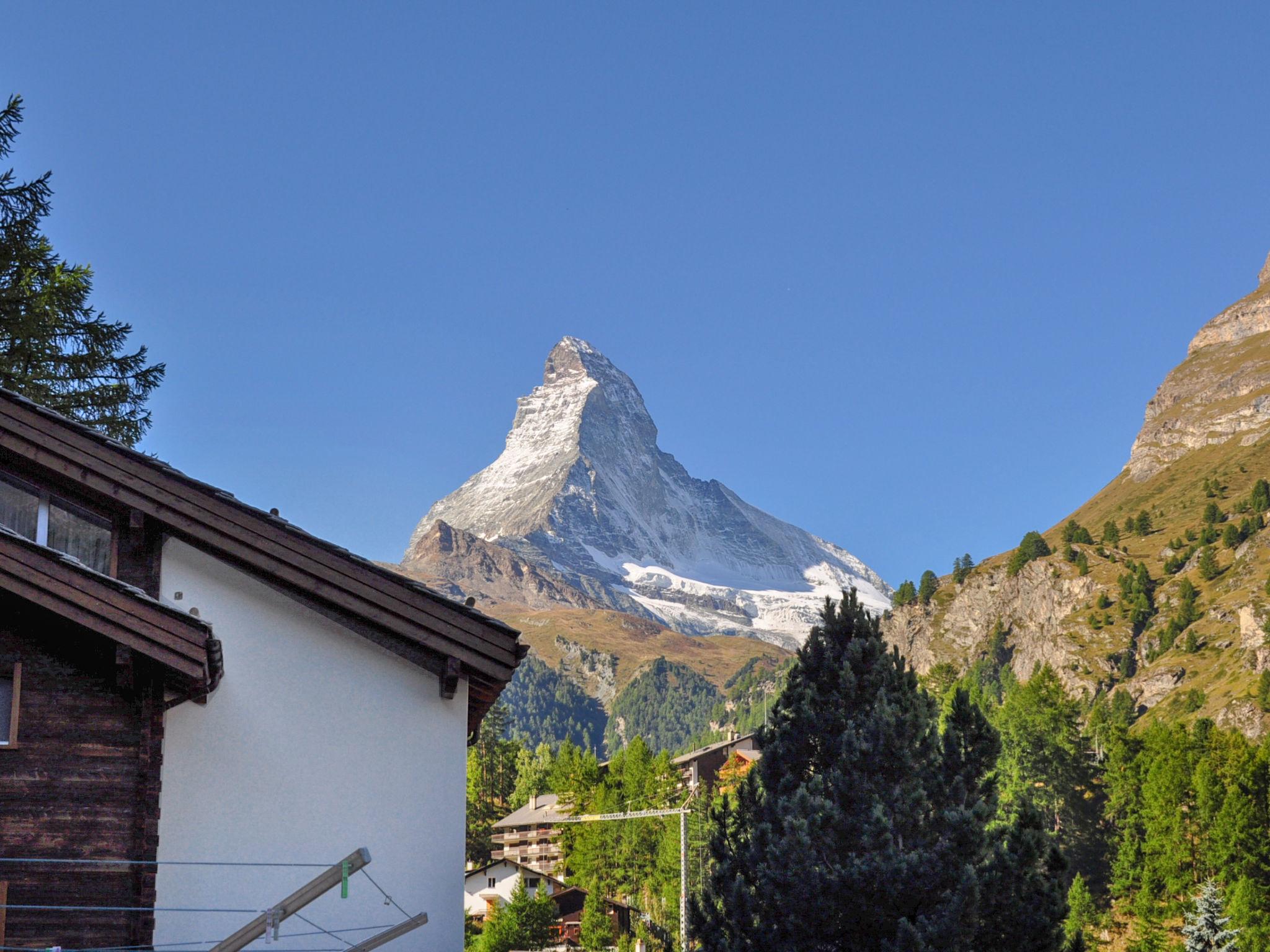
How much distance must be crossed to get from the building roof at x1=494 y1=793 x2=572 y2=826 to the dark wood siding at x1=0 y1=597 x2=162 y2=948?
113680mm

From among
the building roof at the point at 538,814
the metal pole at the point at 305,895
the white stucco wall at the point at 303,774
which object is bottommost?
the metal pole at the point at 305,895

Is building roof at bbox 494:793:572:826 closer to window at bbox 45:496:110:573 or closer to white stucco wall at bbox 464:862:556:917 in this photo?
white stucco wall at bbox 464:862:556:917

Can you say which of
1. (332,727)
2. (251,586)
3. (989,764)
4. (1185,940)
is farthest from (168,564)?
(1185,940)

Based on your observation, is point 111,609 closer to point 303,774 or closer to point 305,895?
point 303,774

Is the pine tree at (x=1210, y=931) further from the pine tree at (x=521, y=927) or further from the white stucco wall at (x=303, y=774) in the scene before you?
the white stucco wall at (x=303, y=774)

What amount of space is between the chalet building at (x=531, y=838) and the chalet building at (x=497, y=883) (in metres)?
20.4

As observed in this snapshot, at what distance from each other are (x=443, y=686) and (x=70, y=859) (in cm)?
390

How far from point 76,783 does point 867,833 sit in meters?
7.86

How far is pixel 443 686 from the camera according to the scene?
1430 centimetres

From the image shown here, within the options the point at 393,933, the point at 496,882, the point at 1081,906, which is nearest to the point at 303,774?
the point at 393,933

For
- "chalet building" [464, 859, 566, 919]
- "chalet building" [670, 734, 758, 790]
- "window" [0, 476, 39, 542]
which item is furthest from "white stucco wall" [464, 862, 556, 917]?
"window" [0, 476, 39, 542]

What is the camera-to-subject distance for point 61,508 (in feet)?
47.3

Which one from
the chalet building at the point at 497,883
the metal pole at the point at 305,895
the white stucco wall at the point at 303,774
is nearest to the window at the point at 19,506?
the white stucco wall at the point at 303,774

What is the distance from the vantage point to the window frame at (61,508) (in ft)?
46.7
